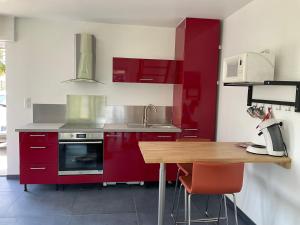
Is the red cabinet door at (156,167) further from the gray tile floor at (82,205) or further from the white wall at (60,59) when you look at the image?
the white wall at (60,59)

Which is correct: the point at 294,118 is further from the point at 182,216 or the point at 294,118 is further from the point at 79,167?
the point at 79,167

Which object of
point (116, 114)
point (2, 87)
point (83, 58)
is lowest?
point (116, 114)

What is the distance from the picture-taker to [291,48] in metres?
2.20

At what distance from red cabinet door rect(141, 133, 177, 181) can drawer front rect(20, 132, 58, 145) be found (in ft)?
3.91

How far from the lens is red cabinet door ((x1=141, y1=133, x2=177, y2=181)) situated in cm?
365

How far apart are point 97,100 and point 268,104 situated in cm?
249

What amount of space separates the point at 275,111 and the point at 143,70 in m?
1.96

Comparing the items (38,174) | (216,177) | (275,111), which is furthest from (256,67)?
(38,174)

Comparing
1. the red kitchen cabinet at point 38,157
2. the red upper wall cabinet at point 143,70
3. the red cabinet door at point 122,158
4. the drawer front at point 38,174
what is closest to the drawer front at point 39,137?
the red kitchen cabinet at point 38,157

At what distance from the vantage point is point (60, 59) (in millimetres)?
3908

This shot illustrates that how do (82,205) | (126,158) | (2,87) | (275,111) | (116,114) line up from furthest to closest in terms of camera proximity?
1. (2,87)
2. (116,114)
3. (126,158)
4. (82,205)
5. (275,111)

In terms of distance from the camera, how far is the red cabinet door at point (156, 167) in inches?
144

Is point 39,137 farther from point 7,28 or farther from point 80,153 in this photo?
point 7,28

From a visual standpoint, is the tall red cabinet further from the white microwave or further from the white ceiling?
the white microwave
